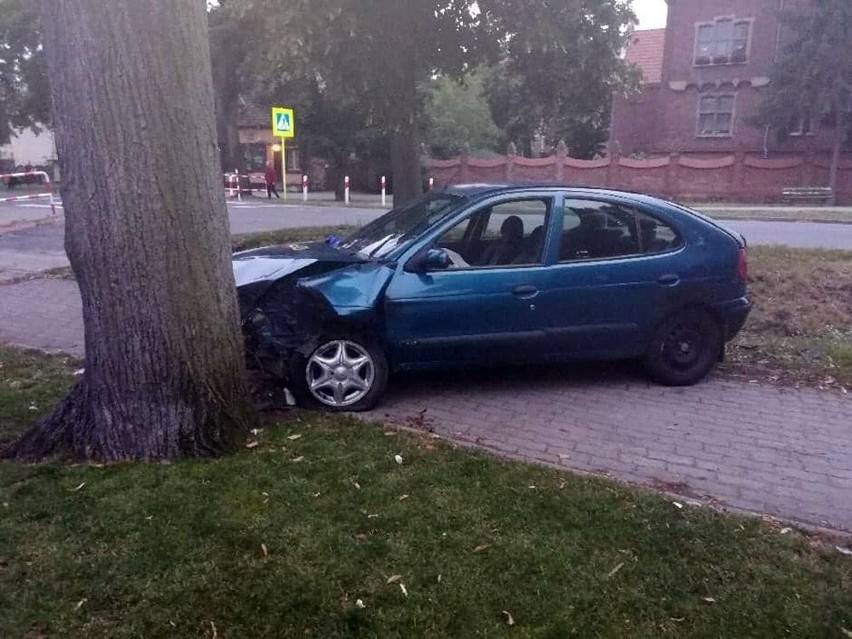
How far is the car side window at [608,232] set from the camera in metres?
6.58

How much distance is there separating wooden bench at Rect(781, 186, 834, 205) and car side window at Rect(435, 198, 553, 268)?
31484 millimetres

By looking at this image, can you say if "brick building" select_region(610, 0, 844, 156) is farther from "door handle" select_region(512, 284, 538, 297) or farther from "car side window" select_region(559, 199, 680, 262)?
"door handle" select_region(512, 284, 538, 297)

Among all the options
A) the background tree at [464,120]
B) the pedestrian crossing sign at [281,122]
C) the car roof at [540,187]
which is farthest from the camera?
the background tree at [464,120]

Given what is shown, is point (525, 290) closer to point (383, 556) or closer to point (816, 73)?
point (383, 556)

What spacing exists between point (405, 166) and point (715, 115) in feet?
102

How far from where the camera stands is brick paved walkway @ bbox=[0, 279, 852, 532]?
Result: 4.94 meters

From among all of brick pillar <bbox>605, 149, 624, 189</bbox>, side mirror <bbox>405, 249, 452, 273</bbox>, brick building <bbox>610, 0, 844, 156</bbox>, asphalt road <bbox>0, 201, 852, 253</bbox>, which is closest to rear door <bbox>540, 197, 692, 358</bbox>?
side mirror <bbox>405, 249, 452, 273</bbox>

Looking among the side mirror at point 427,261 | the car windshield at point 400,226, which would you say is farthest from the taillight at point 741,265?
the side mirror at point 427,261

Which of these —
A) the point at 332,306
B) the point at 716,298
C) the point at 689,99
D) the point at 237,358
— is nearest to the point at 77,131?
the point at 237,358

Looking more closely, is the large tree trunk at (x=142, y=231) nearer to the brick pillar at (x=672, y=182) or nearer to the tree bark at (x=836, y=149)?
the brick pillar at (x=672, y=182)

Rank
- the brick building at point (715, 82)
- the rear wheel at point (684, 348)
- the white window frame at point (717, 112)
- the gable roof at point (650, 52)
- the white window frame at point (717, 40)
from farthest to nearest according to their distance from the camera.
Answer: the gable roof at point (650, 52)
the white window frame at point (717, 112)
the white window frame at point (717, 40)
the brick building at point (715, 82)
the rear wheel at point (684, 348)

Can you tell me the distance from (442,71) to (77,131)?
450 inches

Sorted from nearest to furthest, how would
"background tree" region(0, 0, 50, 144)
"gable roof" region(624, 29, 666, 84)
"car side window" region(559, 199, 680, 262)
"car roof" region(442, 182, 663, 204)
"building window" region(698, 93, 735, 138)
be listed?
"car side window" region(559, 199, 680, 262)
"car roof" region(442, 182, 663, 204)
"building window" region(698, 93, 735, 138)
"background tree" region(0, 0, 50, 144)
"gable roof" region(624, 29, 666, 84)

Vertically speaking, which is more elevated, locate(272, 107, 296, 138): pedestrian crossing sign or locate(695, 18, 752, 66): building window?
locate(695, 18, 752, 66): building window
